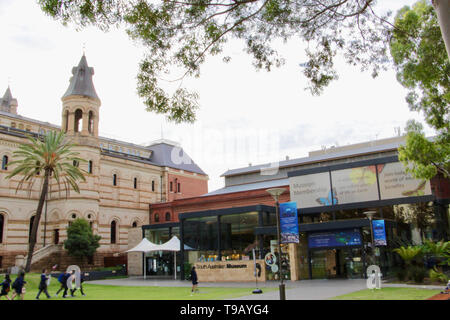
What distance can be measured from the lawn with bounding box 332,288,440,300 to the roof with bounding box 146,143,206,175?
42.3 m

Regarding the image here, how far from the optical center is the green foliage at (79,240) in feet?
126

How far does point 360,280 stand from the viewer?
82.4 ft

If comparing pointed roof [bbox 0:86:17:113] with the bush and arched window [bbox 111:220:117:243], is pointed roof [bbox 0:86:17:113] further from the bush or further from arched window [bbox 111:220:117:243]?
the bush

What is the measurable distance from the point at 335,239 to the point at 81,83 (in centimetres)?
3250

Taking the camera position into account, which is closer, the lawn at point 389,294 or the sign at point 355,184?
the lawn at point 389,294

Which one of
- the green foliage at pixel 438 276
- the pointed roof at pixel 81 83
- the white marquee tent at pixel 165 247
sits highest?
the pointed roof at pixel 81 83

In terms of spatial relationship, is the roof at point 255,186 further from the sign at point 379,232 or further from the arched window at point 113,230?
the sign at point 379,232

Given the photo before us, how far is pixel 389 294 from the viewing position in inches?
687

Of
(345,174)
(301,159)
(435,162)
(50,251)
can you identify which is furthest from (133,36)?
(301,159)

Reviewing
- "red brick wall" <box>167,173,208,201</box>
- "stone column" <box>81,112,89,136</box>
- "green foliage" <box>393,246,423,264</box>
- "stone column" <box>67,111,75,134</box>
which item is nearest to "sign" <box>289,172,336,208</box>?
"green foliage" <box>393,246,423,264</box>

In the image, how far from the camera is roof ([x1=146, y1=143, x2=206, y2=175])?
59.6 meters

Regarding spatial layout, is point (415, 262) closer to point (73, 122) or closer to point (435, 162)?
point (435, 162)

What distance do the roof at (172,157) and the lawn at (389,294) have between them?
42291 millimetres

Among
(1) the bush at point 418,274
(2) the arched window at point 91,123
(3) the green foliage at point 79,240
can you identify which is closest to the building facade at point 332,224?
(1) the bush at point 418,274
